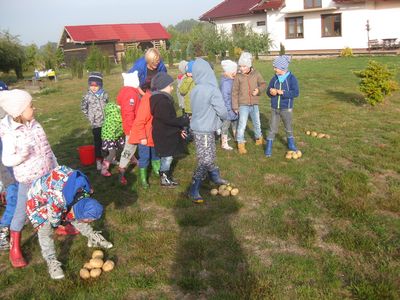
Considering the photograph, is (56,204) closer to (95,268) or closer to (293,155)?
(95,268)

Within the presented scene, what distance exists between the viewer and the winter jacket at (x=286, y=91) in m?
6.45

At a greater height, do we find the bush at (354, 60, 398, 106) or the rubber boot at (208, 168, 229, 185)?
the bush at (354, 60, 398, 106)

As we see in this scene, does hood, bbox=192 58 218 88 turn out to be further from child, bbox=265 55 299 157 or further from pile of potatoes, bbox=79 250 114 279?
pile of potatoes, bbox=79 250 114 279

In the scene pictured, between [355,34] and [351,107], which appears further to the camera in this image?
[355,34]

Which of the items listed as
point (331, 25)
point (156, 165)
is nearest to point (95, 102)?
point (156, 165)

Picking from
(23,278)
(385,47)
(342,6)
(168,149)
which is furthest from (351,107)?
(342,6)

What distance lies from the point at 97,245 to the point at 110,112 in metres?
2.69

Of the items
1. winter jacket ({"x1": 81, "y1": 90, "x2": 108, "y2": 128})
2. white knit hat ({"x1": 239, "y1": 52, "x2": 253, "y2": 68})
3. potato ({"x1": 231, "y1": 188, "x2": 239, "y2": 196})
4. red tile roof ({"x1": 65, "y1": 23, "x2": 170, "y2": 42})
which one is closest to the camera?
potato ({"x1": 231, "y1": 188, "x2": 239, "y2": 196})

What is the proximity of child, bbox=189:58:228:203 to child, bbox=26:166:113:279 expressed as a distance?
6.32ft

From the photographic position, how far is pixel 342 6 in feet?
94.6

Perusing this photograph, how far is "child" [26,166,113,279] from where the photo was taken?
3.56 metres

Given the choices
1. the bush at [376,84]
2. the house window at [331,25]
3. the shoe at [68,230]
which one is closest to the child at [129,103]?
the shoe at [68,230]

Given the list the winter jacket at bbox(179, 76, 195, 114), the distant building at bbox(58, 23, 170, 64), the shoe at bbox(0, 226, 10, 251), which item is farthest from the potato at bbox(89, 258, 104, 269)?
the distant building at bbox(58, 23, 170, 64)

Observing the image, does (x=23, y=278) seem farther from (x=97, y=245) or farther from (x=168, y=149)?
(x=168, y=149)
